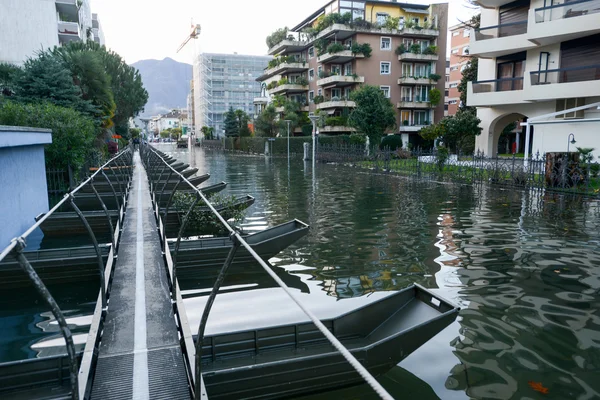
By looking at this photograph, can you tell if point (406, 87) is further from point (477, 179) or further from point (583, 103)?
point (477, 179)

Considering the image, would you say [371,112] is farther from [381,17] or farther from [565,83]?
[381,17]

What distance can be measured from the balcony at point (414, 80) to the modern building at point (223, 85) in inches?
2784

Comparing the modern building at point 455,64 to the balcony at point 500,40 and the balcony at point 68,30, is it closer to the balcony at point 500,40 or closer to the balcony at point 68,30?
the balcony at point 500,40

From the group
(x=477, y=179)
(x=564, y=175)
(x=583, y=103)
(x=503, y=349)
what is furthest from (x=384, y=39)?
(x=503, y=349)

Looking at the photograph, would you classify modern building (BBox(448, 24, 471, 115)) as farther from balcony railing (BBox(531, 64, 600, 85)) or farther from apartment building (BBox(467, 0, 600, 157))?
balcony railing (BBox(531, 64, 600, 85))

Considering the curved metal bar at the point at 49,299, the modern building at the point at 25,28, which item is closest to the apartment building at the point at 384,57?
the modern building at the point at 25,28

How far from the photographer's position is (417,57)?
53406 mm

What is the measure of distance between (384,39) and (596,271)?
49.2 meters

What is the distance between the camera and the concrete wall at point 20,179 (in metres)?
10.6

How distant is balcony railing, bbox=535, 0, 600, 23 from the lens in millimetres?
24125

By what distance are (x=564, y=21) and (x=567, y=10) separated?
901mm

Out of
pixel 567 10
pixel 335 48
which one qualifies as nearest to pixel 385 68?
pixel 335 48

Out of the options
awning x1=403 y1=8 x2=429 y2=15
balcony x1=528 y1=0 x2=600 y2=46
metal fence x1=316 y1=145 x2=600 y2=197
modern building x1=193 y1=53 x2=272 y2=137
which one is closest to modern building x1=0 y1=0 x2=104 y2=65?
metal fence x1=316 y1=145 x2=600 y2=197

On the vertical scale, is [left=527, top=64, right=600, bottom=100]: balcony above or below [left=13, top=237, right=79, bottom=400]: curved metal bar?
above
